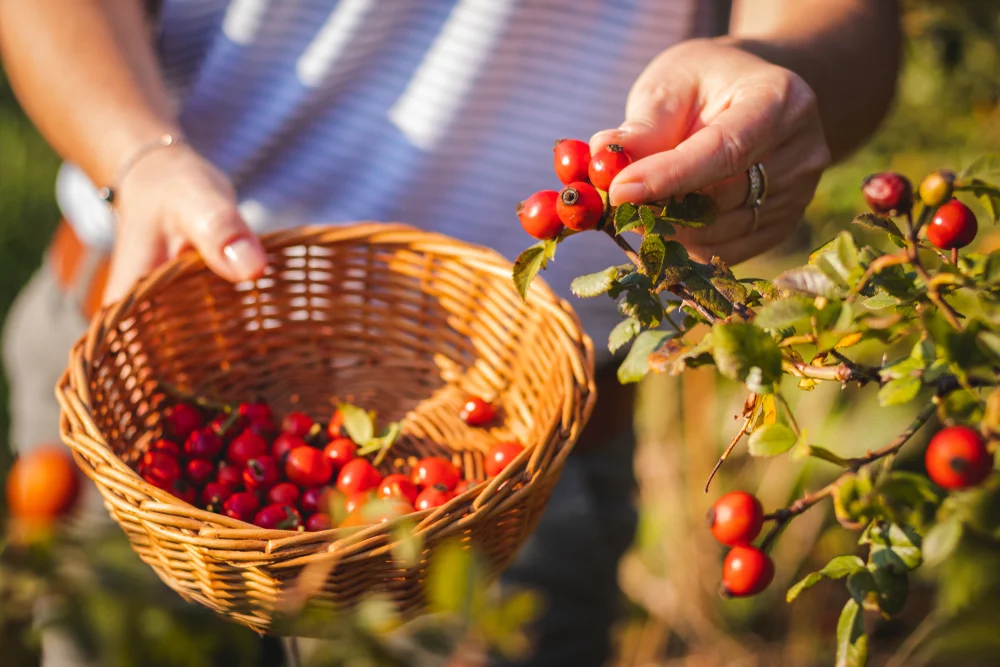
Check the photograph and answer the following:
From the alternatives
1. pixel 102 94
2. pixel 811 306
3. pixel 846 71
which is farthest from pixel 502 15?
pixel 811 306

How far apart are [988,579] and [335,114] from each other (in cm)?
153

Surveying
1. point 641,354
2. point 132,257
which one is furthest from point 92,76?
point 641,354

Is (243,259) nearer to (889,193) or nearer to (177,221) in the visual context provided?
(177,221)

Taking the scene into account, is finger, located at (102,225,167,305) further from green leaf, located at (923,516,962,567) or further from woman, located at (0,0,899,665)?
green leaf, located at (923,516,962,567)

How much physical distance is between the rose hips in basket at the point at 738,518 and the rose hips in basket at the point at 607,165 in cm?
31

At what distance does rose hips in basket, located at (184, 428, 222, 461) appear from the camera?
1125mm

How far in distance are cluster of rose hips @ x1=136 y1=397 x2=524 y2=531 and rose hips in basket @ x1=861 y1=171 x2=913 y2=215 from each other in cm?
59

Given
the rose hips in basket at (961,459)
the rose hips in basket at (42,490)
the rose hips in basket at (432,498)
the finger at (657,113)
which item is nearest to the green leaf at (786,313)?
the rose hips in basket at (961,459)

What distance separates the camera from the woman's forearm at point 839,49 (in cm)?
113

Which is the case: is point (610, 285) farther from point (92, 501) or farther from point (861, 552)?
point (861, 552)

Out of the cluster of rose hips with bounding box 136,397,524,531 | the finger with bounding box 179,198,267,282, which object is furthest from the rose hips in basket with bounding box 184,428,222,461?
the finger with bounding box 179,198,267,282

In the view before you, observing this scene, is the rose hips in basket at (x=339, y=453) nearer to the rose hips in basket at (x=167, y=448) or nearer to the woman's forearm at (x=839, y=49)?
the rose hips in basket at (x=167, y=448)

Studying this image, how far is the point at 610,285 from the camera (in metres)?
0.71

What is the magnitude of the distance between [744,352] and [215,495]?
74 cm
